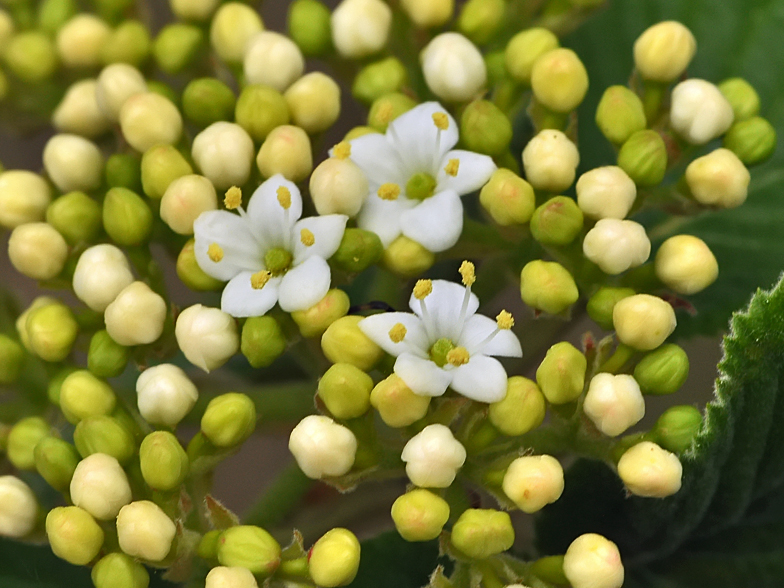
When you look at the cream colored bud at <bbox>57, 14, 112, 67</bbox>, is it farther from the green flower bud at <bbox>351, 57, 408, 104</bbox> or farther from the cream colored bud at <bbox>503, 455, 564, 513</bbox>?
the cream colored bud at <bbox>503, 455, 564, 513</bbox>

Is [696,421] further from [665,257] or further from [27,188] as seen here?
[27,188]

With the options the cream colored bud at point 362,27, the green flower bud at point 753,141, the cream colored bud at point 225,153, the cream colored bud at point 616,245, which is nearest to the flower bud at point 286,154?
the cream colored bud at point 225,153

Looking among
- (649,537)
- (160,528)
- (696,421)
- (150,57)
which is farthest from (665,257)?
(150,57)

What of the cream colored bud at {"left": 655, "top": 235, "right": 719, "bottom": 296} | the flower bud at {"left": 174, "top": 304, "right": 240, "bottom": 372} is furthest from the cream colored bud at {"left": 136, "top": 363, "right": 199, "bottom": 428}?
the cream colored bud at {"left": 655, "top": 235, "right": 719, "bottom": 296}

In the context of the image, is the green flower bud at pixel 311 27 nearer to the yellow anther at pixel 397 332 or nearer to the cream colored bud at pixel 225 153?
the cream colored bud at pixel 225 153

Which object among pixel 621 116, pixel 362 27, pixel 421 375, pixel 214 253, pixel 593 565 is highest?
pixel 362 27

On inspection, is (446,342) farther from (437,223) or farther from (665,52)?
(665,52)

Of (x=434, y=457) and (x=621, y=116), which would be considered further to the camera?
(x=621, y=116)

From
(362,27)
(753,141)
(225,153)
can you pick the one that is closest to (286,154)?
(225,153)
